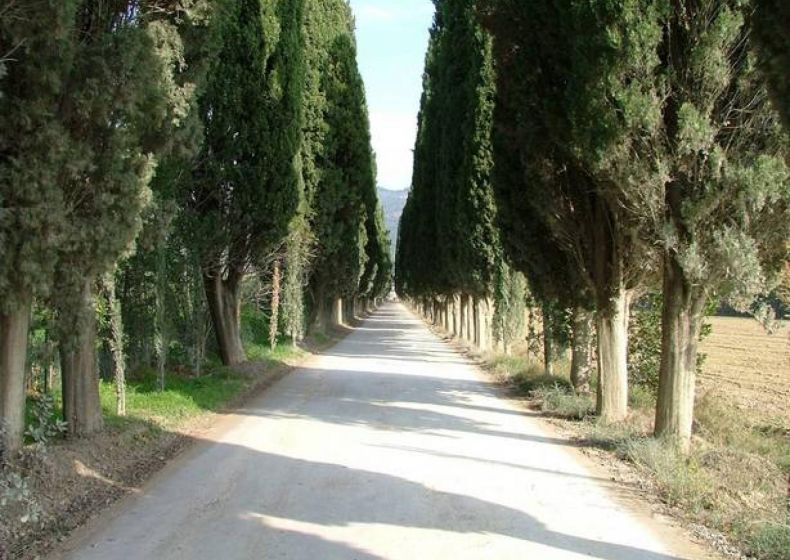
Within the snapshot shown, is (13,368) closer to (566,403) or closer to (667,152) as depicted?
(667,152)

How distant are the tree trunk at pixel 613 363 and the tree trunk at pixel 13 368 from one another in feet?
26.0

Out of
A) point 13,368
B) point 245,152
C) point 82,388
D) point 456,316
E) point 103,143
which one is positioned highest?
point 245,152

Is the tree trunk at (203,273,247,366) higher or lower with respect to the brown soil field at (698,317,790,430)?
higher

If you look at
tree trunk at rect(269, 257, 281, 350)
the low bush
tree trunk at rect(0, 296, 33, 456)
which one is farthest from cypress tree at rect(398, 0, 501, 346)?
tree trunk at rect(0, 296, 33, 456)

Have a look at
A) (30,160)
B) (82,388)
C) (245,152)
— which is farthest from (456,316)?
(30,160)

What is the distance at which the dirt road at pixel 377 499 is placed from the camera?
5.72 m

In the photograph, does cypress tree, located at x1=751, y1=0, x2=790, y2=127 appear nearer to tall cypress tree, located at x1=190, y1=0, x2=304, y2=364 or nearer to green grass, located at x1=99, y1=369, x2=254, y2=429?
green grass, located at x1=99, y1=369, x2=254, y2=429

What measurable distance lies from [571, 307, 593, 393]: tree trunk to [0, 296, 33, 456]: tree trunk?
31.6 ft

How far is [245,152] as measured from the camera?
16.8m

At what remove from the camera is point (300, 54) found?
779 inches

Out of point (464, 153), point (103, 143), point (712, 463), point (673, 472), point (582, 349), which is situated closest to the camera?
point (673, 472)

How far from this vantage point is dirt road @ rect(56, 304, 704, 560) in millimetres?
5719

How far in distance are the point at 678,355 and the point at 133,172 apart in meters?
6.87

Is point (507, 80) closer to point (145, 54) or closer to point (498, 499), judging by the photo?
point (145, 54)
